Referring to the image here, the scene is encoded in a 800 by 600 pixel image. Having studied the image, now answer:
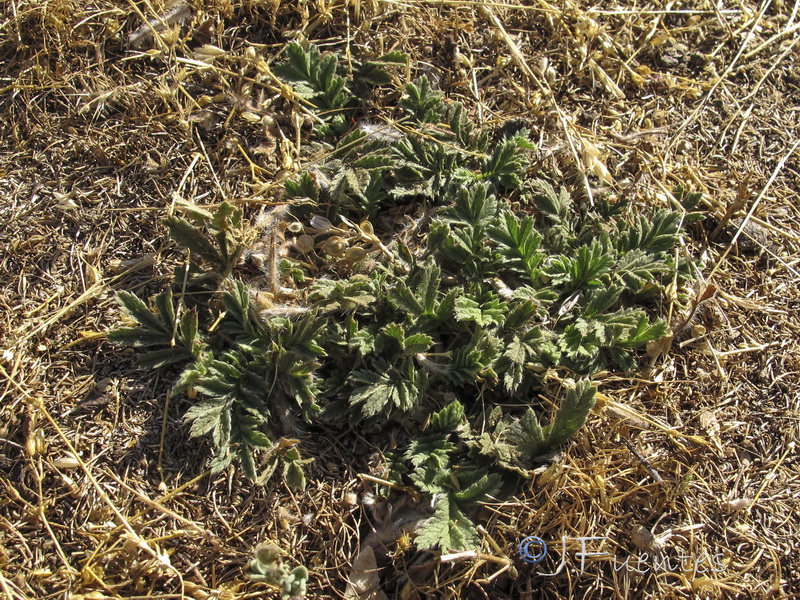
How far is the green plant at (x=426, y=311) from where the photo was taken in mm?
2311

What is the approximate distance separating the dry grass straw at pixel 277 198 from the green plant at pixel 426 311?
5.8 inches

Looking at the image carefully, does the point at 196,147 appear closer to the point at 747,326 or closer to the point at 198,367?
the point at 198,367

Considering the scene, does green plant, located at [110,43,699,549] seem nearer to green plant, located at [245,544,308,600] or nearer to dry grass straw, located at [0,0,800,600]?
dry grass straw, located at [0,0,800,600]

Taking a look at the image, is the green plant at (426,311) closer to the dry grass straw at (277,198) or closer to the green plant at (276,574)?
the dry grass straw at (277,198)

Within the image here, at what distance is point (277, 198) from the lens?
2727mm

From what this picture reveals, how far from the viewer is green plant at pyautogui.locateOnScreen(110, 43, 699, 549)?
2311mm

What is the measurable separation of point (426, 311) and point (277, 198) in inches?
32.2

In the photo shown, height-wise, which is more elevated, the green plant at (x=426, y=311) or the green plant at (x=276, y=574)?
the green plant at (x=426, y=311)

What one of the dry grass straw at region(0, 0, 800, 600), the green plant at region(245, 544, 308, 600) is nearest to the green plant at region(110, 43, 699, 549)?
the dry grass straw at region(0, 0, 800, 600)

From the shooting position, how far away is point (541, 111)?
119 inches

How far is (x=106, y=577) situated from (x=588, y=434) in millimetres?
1724

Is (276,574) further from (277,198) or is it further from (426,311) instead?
(277,198)

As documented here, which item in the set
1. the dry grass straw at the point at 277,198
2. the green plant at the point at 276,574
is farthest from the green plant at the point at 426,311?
the green plant at the point at 276,574

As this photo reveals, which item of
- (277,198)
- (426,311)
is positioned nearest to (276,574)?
(426,311)
